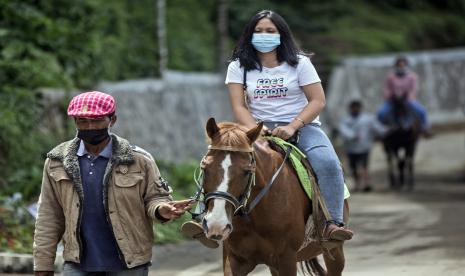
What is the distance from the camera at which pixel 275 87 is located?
891 cm

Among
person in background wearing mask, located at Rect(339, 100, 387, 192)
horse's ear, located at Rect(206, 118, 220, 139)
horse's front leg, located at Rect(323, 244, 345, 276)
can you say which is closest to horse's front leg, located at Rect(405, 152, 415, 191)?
person in background wearing mask, located at Rect(339, 100, 387, 192)

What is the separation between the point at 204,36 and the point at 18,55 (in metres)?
12.6

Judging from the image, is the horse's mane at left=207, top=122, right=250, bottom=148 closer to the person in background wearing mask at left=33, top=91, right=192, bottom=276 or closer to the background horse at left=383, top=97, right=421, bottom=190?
the person in background wearing mask at left=33, top=91, right=192, bottom=276

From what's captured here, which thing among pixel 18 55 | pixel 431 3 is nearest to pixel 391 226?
pixel 18 55

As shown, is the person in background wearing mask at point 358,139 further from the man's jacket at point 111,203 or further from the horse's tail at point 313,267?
the man's jacket at point 111,203

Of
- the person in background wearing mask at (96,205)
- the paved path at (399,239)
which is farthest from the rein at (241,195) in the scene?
the paved path at (399,239)

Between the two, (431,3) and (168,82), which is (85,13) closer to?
(168,82)

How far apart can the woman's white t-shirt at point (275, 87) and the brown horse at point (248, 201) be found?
0.58 m

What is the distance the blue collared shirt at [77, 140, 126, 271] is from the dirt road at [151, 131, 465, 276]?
4990mm

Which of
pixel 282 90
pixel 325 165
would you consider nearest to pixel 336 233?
pixel 325 165

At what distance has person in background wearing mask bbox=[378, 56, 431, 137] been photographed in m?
22.7

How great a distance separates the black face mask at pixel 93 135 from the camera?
7.04 meters

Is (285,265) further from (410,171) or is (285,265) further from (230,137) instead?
(410,171)

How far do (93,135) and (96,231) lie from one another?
595 millimetres
